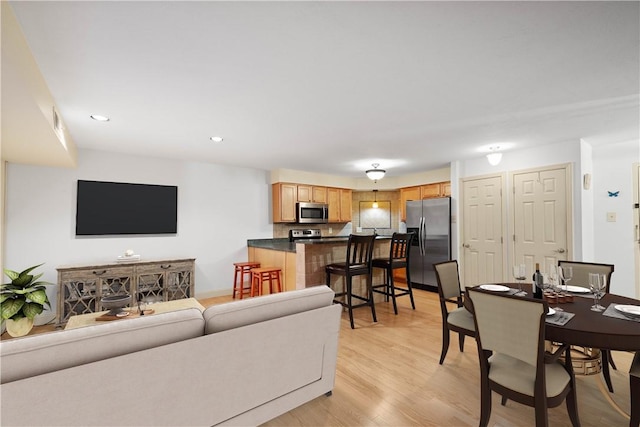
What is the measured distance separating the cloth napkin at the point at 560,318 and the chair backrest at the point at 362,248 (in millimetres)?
1980

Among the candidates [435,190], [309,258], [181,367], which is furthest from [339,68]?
[435,190]

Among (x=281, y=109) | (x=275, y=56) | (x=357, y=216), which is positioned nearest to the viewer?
(x=275, y=56)

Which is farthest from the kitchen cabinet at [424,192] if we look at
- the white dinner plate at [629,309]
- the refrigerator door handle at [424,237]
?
the white dinner plate at [629,309]

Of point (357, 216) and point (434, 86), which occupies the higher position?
point (434, 86)

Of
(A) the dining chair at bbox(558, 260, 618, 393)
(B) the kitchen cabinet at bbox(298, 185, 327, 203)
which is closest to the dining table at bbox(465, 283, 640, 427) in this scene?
(A) the dining chair at bbox(558, 260, 618, 393)

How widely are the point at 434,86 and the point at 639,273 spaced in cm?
432

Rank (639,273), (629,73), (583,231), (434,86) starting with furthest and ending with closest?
(639,273) → (583,231) → (434,86) → (629,73)

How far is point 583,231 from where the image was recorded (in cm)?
379

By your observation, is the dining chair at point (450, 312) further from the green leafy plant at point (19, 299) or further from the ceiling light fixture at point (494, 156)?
the green leafy plant at point (19, 299)

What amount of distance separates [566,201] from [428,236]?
2120 millimetres

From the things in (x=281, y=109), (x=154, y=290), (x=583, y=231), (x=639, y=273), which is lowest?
(x=154, y=290)

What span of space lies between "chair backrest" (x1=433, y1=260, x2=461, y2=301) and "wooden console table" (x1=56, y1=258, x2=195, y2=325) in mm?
3503

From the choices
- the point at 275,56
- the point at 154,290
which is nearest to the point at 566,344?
the point at 275,56

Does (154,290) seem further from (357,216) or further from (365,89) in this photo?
(357,216)
